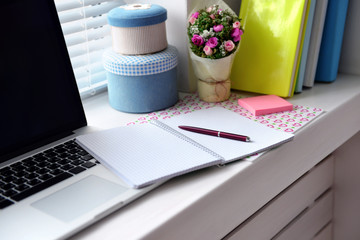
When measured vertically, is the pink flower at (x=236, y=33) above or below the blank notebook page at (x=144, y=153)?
above

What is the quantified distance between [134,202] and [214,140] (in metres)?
0.23

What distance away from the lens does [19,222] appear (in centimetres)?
67

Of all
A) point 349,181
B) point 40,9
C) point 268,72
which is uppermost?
point 40,9

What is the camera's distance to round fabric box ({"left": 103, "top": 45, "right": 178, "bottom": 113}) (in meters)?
1.01

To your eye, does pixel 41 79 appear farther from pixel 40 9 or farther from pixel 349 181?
pixel 349 181

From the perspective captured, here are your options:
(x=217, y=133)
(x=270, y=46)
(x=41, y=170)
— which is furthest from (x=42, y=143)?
(x=270, y=46)

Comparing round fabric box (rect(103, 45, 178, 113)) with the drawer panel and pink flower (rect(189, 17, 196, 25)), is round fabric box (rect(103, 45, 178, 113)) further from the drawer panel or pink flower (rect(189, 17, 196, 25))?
the drawer panel

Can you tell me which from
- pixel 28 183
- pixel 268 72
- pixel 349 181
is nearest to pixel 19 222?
pixel 28 183

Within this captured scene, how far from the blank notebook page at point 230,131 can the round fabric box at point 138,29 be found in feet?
0.59

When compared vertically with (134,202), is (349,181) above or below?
below

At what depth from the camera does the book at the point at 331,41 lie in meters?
1.13

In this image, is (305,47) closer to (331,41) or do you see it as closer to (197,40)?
(331,41)

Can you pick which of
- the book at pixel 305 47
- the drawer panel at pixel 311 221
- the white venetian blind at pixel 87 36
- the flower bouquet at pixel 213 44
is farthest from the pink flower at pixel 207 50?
the drawer panel at pixel 311 221

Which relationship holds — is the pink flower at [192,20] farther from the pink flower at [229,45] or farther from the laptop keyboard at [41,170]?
the laptop keyboard at [41,170]
